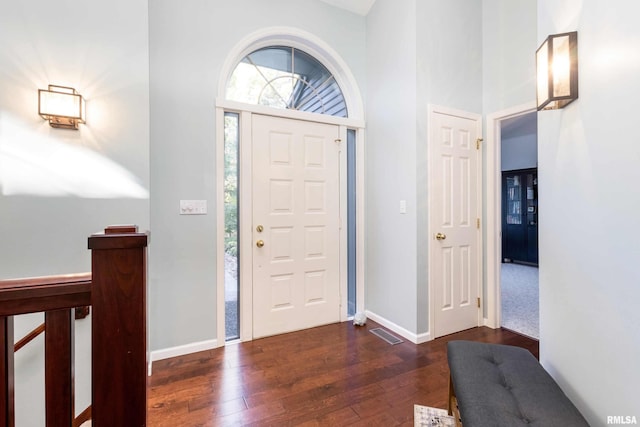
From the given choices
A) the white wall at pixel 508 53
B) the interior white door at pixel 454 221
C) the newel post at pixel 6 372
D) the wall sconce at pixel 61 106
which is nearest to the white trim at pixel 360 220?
the interior white door at pixel 454 221

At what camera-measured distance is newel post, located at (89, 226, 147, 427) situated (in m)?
0.74

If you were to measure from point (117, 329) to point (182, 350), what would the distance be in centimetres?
188

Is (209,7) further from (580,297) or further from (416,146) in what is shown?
(580,297)

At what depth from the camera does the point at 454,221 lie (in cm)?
275

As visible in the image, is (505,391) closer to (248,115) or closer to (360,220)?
(360,220)

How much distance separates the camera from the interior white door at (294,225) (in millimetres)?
2641

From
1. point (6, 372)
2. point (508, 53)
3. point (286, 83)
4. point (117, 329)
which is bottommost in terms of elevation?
point (6, 372)

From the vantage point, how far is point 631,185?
835 mm

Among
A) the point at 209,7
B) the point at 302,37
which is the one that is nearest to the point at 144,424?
the point at 209,7

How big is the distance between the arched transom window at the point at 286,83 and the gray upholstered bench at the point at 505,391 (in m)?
2.49

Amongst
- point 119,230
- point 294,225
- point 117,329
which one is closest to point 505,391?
point 117,329

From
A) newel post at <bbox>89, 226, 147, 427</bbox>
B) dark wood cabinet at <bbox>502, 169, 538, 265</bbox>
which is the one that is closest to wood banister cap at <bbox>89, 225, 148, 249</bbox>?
newel post at <bbox>89, 226, 147, 427</bbox>

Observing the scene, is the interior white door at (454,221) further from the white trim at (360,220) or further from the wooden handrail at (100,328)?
the wooden handrail at (100,328)

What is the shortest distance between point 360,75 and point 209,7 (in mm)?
1570
